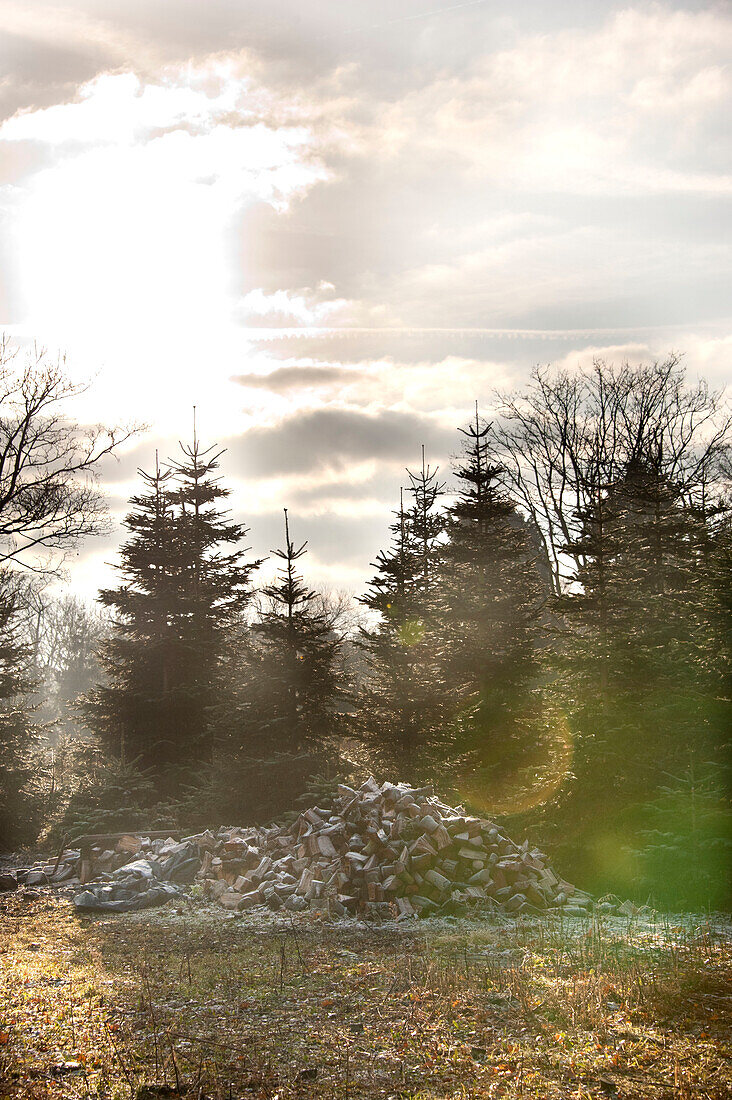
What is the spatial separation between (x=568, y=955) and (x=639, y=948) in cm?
109

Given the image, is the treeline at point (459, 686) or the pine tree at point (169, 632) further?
the pine tree at point (169, 632)

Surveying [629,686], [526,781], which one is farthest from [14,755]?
[629,686]

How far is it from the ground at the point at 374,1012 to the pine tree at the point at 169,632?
42.2 ft

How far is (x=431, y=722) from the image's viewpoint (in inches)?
821

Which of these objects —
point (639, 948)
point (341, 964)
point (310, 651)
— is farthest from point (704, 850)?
point (310, 651)

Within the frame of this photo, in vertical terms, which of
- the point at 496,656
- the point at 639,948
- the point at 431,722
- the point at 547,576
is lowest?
the point at 639,948

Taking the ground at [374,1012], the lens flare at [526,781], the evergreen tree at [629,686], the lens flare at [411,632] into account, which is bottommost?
the ground at [374,1012]

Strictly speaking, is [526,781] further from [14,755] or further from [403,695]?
[14,755]

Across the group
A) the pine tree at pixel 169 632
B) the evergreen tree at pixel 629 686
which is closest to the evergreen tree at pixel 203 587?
the pine tree at pixel 169 632

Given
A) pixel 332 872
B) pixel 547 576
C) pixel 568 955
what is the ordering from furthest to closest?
1. pixel 547 576
2. pixel 332 872
3. pixel 568 955

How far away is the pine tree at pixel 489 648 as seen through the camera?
1894 cm

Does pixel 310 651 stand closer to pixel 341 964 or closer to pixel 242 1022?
pixel 341 964

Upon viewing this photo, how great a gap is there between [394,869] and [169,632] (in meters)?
14.8

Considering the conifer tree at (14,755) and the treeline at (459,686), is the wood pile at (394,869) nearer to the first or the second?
the treeline at (459,686)
